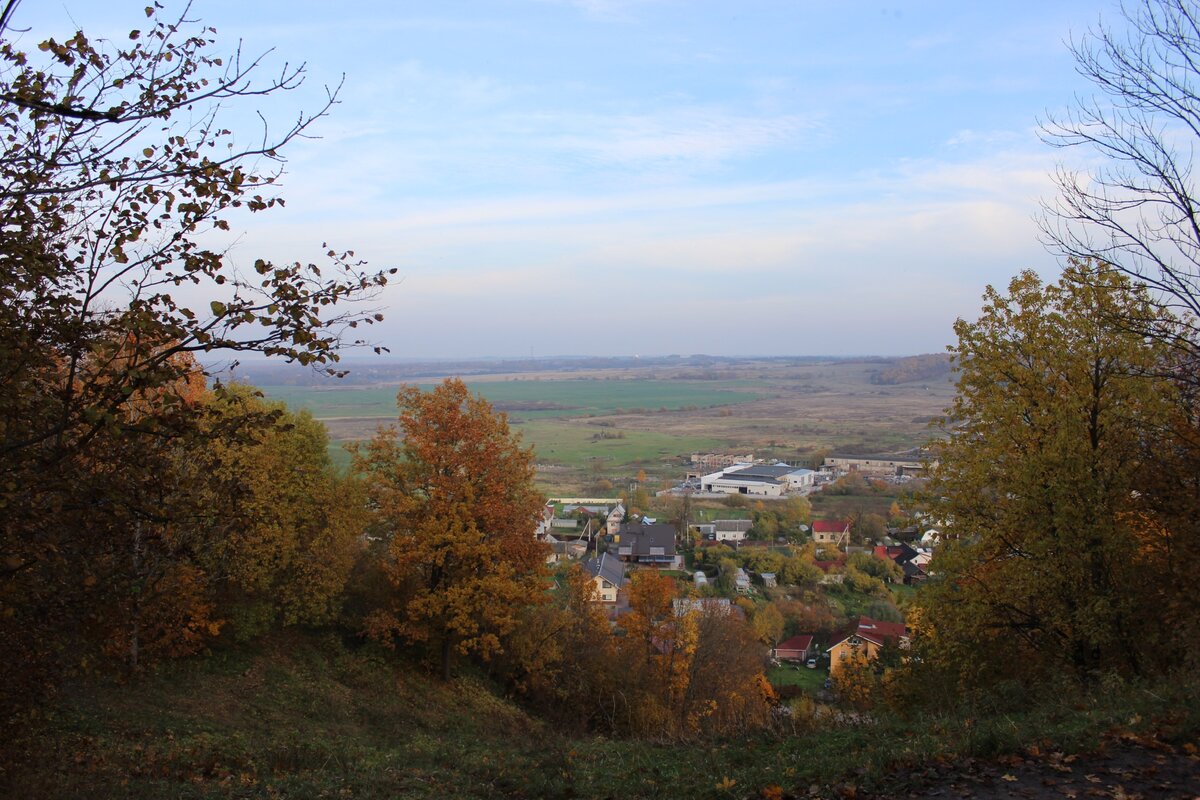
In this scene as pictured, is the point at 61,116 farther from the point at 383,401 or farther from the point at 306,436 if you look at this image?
the point at 383,401

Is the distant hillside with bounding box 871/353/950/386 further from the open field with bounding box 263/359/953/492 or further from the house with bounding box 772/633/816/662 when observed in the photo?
the house with bounding box 772/633/816/662

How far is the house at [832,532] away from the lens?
4575 cm

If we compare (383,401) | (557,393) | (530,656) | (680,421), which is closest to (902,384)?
(680,421)

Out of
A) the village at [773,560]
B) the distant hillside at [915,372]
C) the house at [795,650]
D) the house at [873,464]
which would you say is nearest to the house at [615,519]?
the village at [773,560]

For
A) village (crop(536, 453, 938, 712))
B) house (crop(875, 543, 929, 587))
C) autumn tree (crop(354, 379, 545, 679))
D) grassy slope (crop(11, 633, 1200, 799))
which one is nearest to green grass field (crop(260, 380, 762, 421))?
village (crop(536, 453, 938, 712))

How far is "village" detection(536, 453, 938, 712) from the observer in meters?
26.4

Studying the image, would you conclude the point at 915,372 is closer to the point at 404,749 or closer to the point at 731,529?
the point at 731,529

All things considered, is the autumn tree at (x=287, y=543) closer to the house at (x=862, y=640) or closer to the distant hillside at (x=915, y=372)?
the house at (x=862, y=640)

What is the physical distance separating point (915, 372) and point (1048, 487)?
137 meters

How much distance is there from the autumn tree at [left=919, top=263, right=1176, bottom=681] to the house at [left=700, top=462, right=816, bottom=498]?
47138 millimetres

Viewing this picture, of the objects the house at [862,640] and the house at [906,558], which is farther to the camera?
the house at [906,558]

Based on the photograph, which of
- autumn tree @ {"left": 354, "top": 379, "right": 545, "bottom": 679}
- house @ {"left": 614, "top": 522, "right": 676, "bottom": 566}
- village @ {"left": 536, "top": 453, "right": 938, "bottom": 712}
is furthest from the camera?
house @ {"left": 614, "top": 522, "right": 676, "bottom": 566}

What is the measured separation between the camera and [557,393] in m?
147

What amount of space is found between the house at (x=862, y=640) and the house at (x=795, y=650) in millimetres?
967
